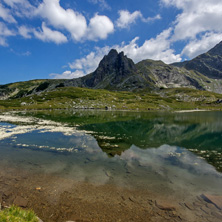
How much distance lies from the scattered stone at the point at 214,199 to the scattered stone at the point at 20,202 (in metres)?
16.5

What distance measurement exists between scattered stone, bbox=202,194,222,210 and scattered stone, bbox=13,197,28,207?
1649 centimetres

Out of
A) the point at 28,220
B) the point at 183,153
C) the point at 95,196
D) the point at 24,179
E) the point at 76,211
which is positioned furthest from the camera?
the point at 183,153

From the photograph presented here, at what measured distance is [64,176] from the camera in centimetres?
1838

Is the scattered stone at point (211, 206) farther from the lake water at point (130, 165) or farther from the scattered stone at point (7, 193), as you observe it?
the scattered stone at point (7, 193)

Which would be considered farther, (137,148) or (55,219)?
(137,148)

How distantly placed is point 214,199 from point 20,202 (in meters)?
17.7

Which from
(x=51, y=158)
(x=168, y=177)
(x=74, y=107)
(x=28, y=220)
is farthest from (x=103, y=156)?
(x=74, y=107)

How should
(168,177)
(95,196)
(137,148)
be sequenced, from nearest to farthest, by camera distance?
(95,196)
(168,177)
(137,148)

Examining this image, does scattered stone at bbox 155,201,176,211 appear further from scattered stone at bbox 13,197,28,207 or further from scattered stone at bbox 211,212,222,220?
scattered stone at bbox 13,197,28,207

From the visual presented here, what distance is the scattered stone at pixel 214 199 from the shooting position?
13.3m

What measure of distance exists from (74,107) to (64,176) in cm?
17283

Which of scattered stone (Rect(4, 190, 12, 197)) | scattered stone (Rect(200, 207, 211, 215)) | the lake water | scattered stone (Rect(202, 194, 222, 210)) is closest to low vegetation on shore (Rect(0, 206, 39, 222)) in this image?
scattered stone (Rect(4, 190, 12, 197))

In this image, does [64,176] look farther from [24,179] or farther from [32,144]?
[32,144]

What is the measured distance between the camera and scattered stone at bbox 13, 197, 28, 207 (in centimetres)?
1297
